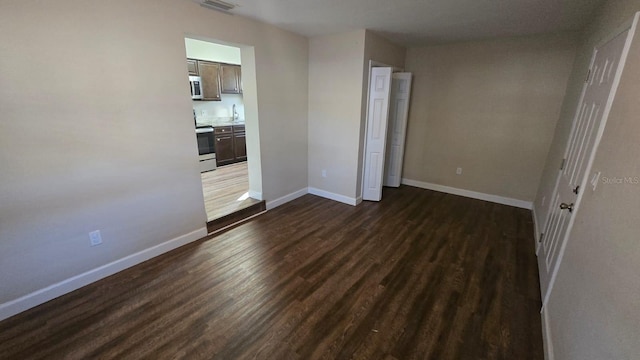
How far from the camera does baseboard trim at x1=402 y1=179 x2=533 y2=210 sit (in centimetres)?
401

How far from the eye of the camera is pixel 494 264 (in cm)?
260

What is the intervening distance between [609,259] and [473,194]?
3476mm

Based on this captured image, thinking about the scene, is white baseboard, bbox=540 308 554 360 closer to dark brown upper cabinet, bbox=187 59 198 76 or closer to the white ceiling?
the white ceiling

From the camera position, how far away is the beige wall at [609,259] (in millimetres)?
985

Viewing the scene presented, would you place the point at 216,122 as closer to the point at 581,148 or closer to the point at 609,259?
the point at 581,148

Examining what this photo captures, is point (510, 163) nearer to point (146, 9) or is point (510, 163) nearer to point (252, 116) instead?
point (252, 116)

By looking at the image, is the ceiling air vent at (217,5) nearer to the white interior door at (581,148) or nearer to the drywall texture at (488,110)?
the white interior door at (581,148)

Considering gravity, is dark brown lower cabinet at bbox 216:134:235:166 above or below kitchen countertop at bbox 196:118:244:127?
below

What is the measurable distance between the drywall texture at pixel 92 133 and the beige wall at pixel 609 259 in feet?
10.2

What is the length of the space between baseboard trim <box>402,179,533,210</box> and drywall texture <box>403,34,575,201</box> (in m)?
0.07

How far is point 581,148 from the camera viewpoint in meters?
1.99

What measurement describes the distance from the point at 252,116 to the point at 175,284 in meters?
2.12

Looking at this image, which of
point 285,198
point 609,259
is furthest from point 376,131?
point 609,259

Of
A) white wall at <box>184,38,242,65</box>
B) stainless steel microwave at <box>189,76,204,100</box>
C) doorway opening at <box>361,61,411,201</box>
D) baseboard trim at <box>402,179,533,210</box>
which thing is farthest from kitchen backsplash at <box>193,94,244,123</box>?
baseboard trim at <box>402,179,533,210</box>
